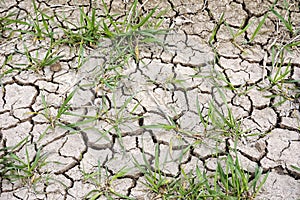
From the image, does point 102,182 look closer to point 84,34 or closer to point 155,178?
point 155,178

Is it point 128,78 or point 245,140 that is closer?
point 245,140

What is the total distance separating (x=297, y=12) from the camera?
348 centimetres

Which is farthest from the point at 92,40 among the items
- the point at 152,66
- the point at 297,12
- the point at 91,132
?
the point at 297,12

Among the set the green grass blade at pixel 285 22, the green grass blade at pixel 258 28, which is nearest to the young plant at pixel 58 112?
the green grass blade at pixel 258 28

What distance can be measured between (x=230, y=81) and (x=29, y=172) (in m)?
1.33

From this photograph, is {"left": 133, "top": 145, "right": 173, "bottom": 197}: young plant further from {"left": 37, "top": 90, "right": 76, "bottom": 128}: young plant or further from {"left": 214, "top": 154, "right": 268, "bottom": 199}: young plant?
{"left": 37, "top": 90, "right": 76, "bottom": 128}: young plant

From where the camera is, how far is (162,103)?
3.10 meters

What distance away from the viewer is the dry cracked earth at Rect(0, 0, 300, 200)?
2.83m

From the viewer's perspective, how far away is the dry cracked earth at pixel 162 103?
2.83 m

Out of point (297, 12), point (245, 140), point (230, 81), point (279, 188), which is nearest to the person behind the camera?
point (279, 188)

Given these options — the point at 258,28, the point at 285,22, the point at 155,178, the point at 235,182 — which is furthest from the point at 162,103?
the point at 285,22

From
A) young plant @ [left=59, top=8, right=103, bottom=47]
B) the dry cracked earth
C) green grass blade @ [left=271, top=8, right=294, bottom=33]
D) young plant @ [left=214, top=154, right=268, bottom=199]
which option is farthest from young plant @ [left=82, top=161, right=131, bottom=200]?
green grass blade @ [left=271, top=8, right=294, bottom=33]

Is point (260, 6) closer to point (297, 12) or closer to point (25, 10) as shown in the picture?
point (297, 12)

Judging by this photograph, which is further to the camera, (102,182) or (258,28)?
(258,28)
